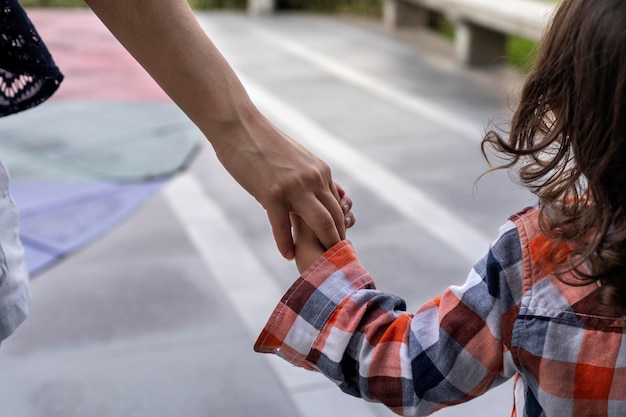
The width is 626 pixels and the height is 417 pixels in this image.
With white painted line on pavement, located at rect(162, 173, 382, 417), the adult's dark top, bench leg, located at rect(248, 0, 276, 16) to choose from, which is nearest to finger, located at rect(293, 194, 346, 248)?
the adult's dark top

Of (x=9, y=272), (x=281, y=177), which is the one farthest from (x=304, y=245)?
(x=9, y=272)

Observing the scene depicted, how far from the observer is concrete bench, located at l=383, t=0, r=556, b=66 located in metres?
5.65

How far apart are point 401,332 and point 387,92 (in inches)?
201

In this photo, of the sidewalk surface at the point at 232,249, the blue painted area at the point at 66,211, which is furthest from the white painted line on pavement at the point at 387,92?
the blue painted area at the point at 66,211

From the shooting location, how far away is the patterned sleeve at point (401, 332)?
3.20 ft

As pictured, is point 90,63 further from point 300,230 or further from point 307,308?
point 307,308

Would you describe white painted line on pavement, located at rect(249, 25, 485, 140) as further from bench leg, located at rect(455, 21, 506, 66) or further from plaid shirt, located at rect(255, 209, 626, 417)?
plaid shirt, located at rect(255, 209, 626, 417)

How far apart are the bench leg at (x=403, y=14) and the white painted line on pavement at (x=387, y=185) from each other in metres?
3.53

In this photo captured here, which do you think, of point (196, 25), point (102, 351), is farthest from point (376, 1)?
point (196, 25)

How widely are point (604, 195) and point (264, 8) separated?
9185 mm

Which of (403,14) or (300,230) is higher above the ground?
(300,230)

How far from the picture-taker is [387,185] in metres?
4.11

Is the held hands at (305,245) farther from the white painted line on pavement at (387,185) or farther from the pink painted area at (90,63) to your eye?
the pink painted area at (90,63)

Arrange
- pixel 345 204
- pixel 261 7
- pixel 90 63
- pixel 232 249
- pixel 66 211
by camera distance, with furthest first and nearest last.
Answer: pixel 261 7, pixel 90 63, pixel 66 211, pixel 232 249, pixel 345 204
